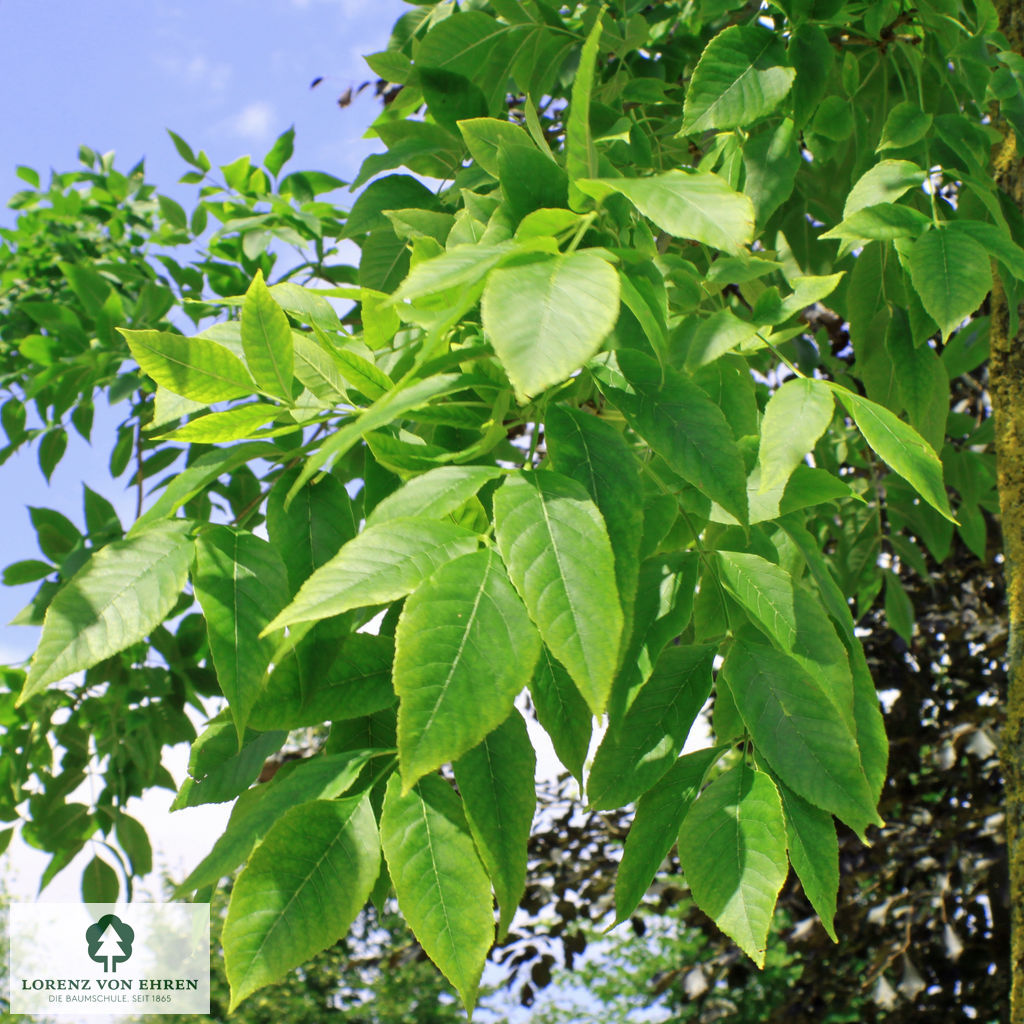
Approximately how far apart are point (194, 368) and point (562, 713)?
387 mm

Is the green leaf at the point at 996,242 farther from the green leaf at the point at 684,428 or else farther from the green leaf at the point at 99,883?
the green leaf at the point at 99,883

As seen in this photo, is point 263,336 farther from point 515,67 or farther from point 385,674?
point 515,67

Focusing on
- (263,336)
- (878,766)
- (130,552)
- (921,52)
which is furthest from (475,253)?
(921,52)

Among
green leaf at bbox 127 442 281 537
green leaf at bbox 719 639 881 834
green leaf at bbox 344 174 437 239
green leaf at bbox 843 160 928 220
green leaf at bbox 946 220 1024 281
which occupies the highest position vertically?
green leaf at bbox 344 174 437 239

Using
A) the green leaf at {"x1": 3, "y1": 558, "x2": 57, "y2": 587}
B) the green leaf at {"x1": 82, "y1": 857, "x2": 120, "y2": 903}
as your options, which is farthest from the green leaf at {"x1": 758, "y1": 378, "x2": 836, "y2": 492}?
the green leaf at {"x1": 82, "y1": 857, "x2": 120, "y2": 903}

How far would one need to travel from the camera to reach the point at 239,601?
2.21 feet

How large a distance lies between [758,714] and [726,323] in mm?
316

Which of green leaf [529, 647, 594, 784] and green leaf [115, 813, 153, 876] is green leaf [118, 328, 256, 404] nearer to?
green leaf [529, 647, 594, 784]

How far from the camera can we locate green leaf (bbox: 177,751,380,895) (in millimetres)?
620

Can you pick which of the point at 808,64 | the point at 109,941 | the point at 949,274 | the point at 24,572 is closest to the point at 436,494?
the point at 949,274

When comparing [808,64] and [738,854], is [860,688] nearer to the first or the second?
[738,854]

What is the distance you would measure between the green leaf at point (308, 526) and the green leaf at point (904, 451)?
0.39 meters

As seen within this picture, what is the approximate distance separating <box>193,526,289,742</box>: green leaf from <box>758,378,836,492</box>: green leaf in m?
0.35

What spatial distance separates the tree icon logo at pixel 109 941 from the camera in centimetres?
223
